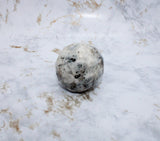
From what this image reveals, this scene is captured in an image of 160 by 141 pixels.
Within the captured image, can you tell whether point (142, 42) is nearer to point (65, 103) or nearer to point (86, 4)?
point (86, 4)

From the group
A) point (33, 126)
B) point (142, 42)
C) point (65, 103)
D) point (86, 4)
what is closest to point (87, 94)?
point (65, 103)

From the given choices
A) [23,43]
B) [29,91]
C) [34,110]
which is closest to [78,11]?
[23,43]

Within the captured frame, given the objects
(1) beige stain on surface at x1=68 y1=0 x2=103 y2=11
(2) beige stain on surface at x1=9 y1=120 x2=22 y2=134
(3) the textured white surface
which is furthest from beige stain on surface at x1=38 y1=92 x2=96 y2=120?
(1) beige stain on surface at x1=68 y1=0 x2=103 y2=11

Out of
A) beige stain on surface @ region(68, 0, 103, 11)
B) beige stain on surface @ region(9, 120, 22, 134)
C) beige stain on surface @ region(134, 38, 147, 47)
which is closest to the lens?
beige stain on surface @ region(9, 120, 22, 134)

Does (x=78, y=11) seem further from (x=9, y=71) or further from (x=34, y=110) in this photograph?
(x=34, y=110)

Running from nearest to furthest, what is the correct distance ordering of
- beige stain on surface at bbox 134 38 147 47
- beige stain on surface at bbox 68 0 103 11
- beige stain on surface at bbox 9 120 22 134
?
beige stain on surface at bbox 9 120 22 134 → beige stain on surface at bbox 134 38 147 47 → beige stain on surface at bbox 68 0 103 11

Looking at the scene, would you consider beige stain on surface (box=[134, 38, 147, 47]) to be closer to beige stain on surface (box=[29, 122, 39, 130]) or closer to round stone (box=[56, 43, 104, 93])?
round stone (box=[56, 43, 104, 93])

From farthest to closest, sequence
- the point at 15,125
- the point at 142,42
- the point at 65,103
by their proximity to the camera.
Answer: the point at 142,42 → the point at 65,103 → the point at 15,125
